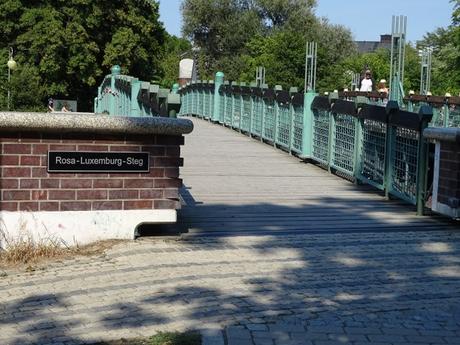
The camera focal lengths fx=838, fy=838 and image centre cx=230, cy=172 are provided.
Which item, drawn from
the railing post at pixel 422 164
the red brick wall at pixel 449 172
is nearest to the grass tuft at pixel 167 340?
the red brick wall at pixel 449 172

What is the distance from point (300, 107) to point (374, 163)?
13.0 feet

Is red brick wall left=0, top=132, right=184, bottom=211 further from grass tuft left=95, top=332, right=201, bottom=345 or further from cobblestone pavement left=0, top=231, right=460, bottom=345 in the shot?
grass tuft left=95, top=332, right=201, bottom=345

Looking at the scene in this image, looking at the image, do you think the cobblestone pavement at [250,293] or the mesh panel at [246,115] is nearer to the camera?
the cobblestone pavement at [250,293]

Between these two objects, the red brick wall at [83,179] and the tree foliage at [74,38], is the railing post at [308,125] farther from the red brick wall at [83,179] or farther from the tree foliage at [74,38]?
the tree foliage at [74,38]

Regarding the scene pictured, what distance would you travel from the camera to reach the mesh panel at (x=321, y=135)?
545 inches

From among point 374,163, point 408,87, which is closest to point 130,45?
point 408,87

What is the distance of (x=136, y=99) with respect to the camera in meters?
16.4

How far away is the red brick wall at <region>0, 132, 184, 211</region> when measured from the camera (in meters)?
7.30

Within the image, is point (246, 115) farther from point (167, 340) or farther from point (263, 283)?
point (167, 340)

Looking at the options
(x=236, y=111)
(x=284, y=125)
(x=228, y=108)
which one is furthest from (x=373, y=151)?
(x=228, y=108)

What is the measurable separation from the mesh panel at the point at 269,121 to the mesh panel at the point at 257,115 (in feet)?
1.31

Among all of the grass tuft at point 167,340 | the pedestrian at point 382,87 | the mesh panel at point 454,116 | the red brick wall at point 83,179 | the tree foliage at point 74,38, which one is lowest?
the grass tuft at point 167,340

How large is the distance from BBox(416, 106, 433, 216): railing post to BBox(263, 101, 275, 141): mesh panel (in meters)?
7.62

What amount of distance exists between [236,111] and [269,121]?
3703mm
